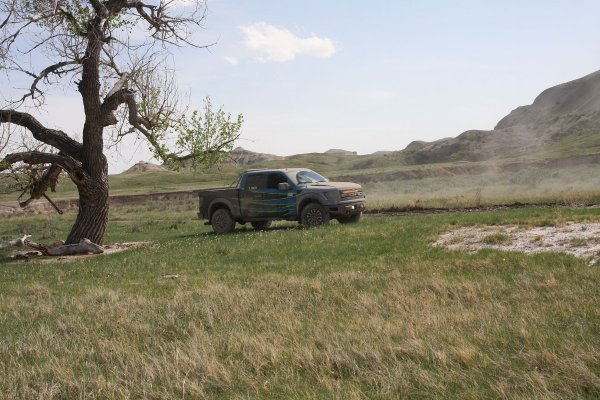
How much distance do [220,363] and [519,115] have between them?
500ft

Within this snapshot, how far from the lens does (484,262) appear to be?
409 inches

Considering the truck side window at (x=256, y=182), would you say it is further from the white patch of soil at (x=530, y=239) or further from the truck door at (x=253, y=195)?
the white patch of soil at (x=530, y=239)

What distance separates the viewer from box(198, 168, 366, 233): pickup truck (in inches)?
782

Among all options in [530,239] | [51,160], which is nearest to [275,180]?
[51,160]

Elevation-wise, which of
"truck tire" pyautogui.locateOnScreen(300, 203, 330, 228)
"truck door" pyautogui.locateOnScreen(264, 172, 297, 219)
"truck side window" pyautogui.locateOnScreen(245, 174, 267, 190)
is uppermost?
"truck side window" pyautogui.locateOnScreen(245, 174, 267, 190)

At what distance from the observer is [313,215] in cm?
→ 2008

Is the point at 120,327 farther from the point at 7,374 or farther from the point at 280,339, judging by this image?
the point at 280,339

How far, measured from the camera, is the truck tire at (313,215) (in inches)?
782

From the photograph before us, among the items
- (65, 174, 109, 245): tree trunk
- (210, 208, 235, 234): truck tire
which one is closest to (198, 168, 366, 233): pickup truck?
(210, 208, 235, 234): truck tire

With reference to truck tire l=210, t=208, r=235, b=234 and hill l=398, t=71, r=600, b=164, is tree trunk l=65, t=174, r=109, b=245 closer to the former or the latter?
truck tire l=210, t=208, r=235, b=234

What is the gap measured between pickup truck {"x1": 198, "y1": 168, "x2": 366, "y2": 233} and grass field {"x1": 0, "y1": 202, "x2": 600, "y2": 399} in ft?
22.6

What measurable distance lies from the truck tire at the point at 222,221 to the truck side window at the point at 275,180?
2.04 metres

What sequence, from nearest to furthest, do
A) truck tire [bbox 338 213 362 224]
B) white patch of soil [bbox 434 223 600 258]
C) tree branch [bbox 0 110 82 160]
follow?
white patch of soil [bbox 434 223 600 258]
tree branch [bbox 0 110 82 160]
truck tire [bbox 338 213 362 224]

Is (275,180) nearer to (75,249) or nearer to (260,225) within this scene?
(260,225)
